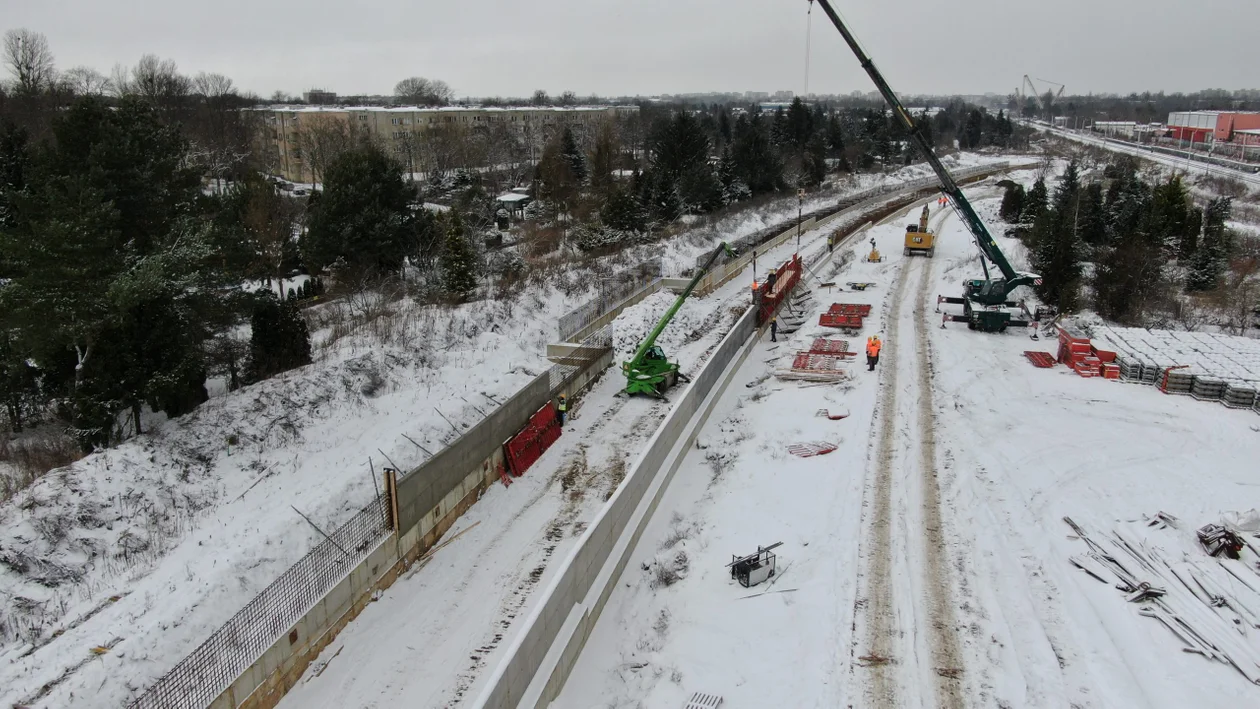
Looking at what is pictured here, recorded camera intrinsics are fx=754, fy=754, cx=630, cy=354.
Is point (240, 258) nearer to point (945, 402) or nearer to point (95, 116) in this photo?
point (95, 116)

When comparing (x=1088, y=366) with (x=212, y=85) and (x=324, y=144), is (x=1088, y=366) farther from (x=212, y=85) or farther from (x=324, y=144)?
(x=212, y=85)

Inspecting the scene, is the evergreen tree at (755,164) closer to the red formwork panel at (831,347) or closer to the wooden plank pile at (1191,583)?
the red formwork panel at (831,347)

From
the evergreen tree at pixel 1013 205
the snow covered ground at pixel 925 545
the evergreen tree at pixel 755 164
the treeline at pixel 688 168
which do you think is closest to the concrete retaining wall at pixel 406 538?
the snow covered ground at pixel 925 545

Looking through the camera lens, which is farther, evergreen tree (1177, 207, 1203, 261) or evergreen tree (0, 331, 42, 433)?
evergreen tree (1177, 207, 1203, 261)

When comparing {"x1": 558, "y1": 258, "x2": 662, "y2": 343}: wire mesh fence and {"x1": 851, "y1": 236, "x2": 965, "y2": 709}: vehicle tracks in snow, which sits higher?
{"x1": 558, "y1": 258, "x2": 662, "y2": 343}: wire mesh fence

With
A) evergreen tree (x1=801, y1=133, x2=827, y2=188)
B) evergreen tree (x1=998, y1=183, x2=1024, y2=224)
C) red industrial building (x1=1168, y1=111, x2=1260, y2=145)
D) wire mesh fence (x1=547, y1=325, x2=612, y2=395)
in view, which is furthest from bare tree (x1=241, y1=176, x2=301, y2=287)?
red industrial building (x1=1168, y1=111, x2=1260, y2=145)

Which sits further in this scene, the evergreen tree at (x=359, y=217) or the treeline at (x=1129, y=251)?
the evergreen tree at (x=359, y=217)

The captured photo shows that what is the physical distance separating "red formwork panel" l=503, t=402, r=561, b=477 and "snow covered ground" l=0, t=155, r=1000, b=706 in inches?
17.3

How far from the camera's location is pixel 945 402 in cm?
1905

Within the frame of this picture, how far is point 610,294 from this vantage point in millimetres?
29859

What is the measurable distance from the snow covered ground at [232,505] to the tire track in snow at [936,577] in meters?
6.52

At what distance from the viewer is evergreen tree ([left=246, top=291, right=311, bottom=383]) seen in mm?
19641

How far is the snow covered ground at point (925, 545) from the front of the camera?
9.70 m

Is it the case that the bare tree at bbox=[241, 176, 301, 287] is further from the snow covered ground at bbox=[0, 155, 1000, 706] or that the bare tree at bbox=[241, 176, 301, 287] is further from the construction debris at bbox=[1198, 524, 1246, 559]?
the construction debris at bbox=[1198, 524, 1246, 559]
